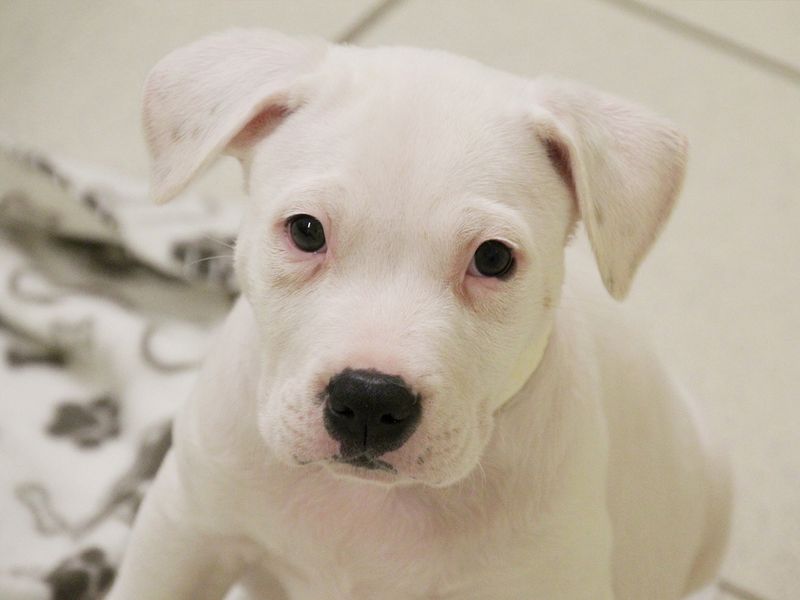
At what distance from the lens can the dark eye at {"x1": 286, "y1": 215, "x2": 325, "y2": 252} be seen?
116cm

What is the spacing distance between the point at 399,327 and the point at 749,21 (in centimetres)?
239

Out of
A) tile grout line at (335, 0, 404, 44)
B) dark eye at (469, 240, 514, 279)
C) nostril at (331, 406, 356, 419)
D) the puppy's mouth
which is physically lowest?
the puppy's mouth

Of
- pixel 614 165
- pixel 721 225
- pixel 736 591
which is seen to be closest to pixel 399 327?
pixel 614 165

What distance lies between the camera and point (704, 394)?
7.89 ft

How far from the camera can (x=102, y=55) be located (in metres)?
2.83

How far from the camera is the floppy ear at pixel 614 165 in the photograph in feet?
3.93

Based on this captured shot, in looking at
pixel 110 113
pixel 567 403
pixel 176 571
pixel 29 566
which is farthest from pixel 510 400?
pixel 110 113

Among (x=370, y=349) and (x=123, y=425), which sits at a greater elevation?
(x=370, y=349)

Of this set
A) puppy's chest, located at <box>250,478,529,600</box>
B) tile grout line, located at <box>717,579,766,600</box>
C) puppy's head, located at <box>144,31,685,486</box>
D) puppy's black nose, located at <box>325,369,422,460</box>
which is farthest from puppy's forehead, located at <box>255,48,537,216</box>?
tile grout line, located at <box>717,579,766,600</box>

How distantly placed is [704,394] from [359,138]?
4.85ft

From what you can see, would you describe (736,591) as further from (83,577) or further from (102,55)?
(102,55)

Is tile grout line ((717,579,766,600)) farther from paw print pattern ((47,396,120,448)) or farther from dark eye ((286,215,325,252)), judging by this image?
dark eye ((286,215,325,252))

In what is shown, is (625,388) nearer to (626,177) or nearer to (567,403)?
(567,403)

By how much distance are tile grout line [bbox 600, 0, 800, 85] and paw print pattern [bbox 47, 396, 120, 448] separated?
182 cm
